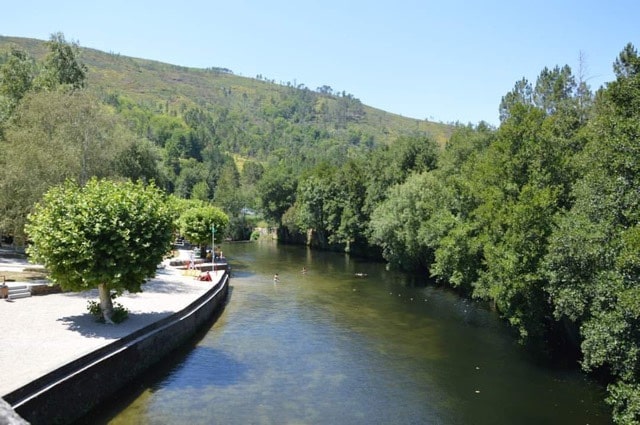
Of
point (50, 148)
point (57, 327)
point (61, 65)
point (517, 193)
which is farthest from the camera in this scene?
point (61, 65)

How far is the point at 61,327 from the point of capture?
24.2 m

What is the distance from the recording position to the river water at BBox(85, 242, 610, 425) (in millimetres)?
21062

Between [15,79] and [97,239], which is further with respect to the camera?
[15,79]

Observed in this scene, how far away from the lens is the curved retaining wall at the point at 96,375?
1662cm

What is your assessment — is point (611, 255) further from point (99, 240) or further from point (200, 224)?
point (200, 224)

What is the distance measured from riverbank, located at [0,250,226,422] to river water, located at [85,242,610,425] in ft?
7.72

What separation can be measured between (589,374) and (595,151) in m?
11.1

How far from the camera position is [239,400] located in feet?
72.1

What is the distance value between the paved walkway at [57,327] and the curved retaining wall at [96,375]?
0.34m

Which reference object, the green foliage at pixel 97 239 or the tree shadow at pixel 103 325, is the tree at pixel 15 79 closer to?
the green foliage at pixel 97 239

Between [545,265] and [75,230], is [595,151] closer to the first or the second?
[545,265]

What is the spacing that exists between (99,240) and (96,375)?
6.54m

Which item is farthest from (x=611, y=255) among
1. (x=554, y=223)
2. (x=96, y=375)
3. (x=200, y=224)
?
(x=200, y=224)

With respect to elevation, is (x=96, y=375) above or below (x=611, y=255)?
below
